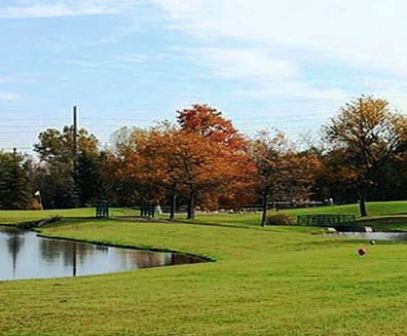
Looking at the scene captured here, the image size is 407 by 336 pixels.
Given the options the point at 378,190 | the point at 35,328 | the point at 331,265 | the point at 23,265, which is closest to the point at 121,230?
the point at 23,265

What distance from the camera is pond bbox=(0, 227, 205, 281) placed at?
2453cm

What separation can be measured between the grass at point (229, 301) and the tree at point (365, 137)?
39.0m

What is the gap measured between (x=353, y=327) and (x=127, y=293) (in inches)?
223

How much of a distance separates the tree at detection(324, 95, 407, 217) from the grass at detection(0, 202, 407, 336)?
39015mm

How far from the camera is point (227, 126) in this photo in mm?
62000

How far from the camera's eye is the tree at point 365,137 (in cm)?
6062

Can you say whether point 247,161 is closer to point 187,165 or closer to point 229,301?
point 187,165

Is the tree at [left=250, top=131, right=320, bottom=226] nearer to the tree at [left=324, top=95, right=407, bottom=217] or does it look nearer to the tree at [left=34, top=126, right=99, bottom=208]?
the tree at [left=324, top=95, right=407, bottom=217]

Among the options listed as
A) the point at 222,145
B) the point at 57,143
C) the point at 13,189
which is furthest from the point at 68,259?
the point at 57,143

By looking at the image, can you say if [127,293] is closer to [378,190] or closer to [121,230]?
[121,230]

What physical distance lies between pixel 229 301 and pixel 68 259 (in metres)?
17.3

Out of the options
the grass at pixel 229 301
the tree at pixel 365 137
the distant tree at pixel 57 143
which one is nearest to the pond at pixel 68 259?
the grass at pixel 229 301

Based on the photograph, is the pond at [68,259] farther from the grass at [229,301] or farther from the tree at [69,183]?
the tree at [69,183]

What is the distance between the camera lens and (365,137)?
2395 inches
